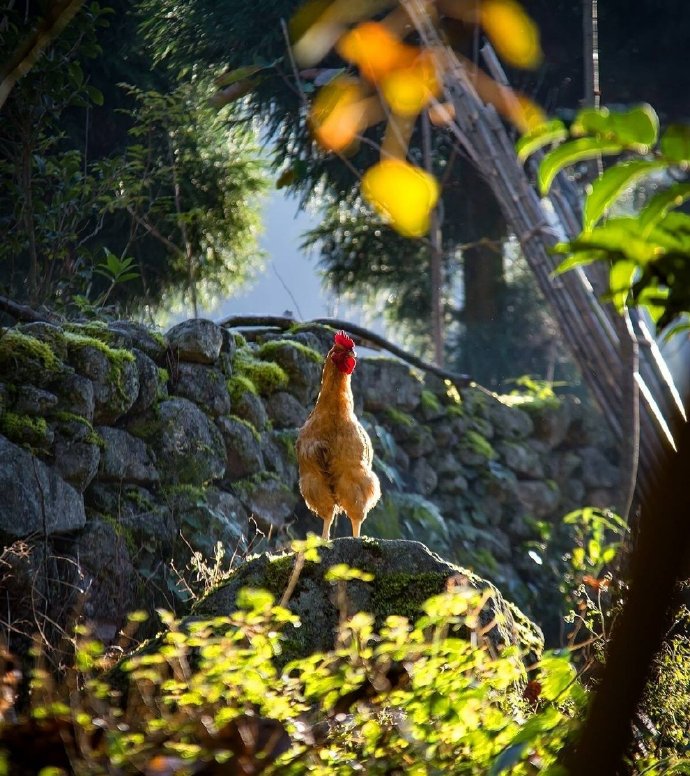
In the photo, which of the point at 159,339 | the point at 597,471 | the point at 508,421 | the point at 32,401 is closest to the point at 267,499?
the point at 159,339

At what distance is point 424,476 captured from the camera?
25.1ft

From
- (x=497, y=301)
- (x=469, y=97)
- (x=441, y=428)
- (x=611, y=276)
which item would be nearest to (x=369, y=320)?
(x=497, y=301)

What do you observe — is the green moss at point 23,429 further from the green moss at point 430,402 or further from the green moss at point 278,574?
the green moss at point 430,402

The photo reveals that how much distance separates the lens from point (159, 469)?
5074 mm

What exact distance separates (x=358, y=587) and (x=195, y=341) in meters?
2.77

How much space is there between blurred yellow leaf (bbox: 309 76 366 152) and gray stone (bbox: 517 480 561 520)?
12.7 feet

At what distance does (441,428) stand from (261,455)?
8.65 feet

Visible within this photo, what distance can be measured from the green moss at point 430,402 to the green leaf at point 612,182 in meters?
7.16

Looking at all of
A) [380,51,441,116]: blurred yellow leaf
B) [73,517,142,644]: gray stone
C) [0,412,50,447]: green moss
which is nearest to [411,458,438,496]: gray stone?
[380,51,441,116]: blurred yellow leaf

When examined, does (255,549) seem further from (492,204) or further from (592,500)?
(492,204)

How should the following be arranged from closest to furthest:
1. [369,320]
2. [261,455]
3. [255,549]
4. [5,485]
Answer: [5,485]
[255,549]
[261,455]
[369,320]

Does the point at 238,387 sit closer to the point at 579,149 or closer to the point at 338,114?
the point at 338,114

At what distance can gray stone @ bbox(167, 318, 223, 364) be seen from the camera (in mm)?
5605

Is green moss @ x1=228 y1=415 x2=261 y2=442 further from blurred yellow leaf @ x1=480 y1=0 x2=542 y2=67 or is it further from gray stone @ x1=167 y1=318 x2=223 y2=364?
blurred yellow leaf @ x1=480 y1=0 x2=542 y2=67
